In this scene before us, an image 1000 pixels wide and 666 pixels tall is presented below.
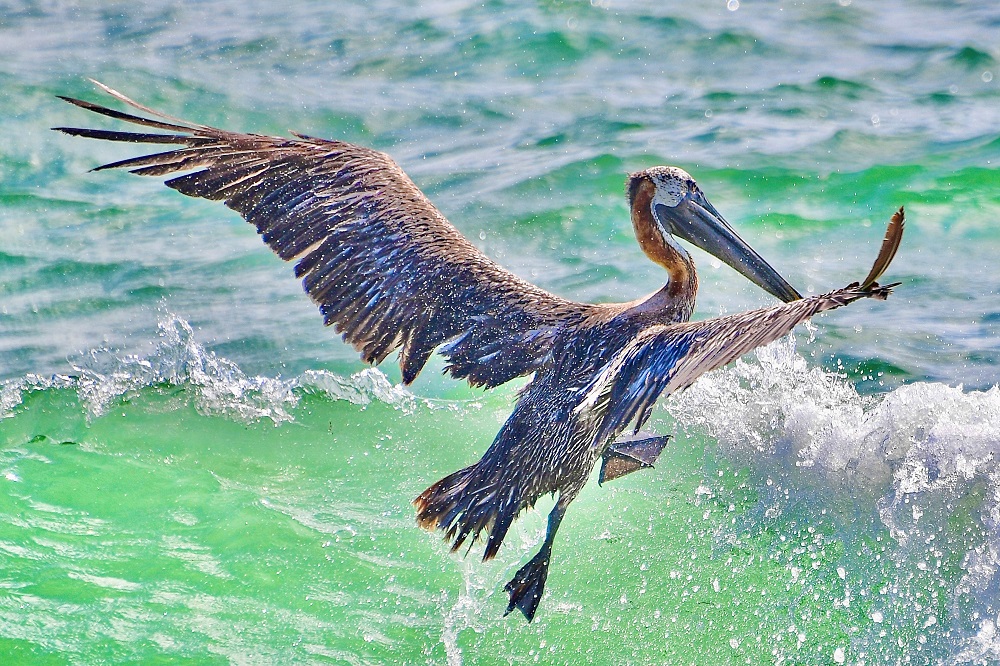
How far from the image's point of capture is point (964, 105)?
838 centimetres

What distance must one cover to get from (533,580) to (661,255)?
1.33m

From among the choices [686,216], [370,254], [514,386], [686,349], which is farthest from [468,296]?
[514,386]

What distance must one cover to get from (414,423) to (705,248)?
176cm

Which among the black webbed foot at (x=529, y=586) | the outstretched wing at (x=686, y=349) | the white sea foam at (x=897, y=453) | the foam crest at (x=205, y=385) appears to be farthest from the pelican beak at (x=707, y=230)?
the foam crest at (x=205, y=385)

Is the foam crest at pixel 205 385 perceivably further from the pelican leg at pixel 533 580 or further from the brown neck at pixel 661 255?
the pelican leg at pixel 533 580

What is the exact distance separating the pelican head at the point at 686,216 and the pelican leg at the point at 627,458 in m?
0.72

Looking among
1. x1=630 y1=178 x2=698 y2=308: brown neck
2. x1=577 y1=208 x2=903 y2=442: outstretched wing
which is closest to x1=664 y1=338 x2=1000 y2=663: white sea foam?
x1=630 y1=178 x2=698 y2=308: brown neck

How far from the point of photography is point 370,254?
439 centimetres

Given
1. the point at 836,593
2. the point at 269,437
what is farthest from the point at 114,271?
the point at 836,593

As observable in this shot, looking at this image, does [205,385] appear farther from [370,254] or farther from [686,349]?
[686,349]

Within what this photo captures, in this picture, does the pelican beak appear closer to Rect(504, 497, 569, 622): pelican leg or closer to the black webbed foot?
Rect(504, 497, 569, 622): pelican leg

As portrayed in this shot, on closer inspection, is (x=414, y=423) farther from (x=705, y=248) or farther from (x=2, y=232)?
(x=2, y=232)

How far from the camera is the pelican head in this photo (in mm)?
4191

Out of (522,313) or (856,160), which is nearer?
(522,313)
